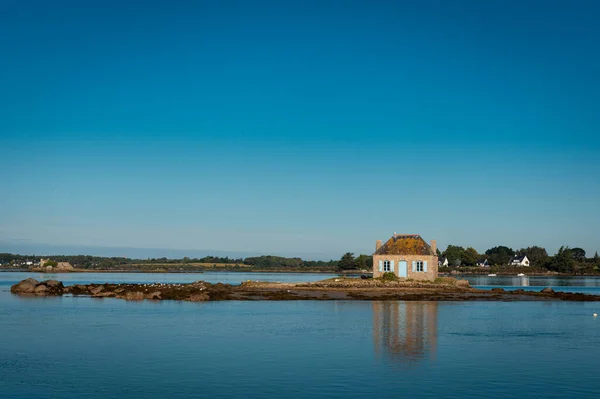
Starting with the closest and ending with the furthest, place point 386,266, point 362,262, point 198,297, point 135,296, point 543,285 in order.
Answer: point 198,297 < point 135,296 < point 386,266 < point 543,285 < point 362,262

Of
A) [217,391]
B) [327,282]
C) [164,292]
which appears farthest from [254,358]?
[327,282]

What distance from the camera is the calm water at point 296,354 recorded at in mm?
20328

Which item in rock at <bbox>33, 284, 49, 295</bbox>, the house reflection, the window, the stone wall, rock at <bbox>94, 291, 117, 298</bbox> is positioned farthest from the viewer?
the window

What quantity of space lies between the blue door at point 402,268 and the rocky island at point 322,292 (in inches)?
61.2

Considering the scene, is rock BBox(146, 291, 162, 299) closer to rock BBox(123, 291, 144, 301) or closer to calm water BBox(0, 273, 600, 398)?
rock BBox(123, 291, 144, 301)

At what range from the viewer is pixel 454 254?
192 meters

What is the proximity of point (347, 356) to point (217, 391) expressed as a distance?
25.9ft

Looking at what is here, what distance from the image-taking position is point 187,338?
31.1 m

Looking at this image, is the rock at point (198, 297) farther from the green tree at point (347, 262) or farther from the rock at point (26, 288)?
the green tree at point (347, 262)

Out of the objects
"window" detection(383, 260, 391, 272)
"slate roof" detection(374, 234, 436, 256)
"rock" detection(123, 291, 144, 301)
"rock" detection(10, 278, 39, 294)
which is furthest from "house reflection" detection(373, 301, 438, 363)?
"rock" detection(10, 278, 39, 294)

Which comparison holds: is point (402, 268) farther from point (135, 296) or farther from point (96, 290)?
point (96, 290)

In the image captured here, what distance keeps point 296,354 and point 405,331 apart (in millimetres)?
9188

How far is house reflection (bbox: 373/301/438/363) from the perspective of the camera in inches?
1060

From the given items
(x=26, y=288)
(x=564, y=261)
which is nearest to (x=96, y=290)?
(x=26, y=288)
